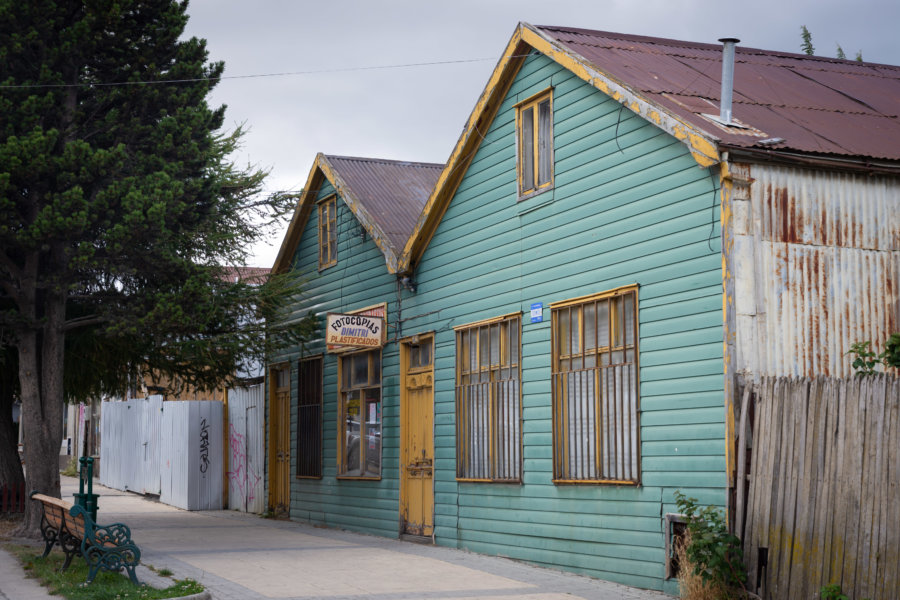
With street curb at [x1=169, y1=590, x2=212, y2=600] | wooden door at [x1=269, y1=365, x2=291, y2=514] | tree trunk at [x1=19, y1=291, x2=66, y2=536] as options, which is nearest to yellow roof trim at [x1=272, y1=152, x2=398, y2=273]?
wooden door at [x1=269, y1=365, x2=291, y2=514]

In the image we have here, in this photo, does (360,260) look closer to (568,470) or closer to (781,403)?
(568,470)

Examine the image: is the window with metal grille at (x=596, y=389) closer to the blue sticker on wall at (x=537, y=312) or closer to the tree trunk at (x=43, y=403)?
the blue sticker on wall at (x=537, y=312)

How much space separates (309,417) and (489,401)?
6.58 m

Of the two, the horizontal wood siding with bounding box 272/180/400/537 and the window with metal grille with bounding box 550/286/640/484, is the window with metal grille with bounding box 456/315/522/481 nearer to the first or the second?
the window with metal grille with bounding box 550/286/640/484

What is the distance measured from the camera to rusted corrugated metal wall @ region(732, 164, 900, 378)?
9.74 meters

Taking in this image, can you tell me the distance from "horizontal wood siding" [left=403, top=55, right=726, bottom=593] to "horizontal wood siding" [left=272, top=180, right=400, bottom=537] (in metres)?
1.48

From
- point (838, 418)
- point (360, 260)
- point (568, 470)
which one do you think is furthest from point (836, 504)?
point (360, 260)

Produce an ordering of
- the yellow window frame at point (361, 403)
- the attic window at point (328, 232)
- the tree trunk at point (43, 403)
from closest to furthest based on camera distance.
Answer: the tree trunk at point (43, 403) < the yellow window frame at point (361, 403) < the attic window at point (328, 232)

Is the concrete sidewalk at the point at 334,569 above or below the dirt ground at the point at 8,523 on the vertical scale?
above

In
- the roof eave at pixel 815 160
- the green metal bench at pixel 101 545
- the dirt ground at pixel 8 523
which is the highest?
the roof eave at pixel 815 160

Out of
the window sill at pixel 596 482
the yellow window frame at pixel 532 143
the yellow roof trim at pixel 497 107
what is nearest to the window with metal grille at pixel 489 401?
the window sill at pixel 596 482

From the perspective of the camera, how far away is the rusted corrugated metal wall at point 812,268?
9.74 m

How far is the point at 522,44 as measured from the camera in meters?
13.4

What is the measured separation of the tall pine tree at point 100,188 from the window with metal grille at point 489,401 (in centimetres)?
404
